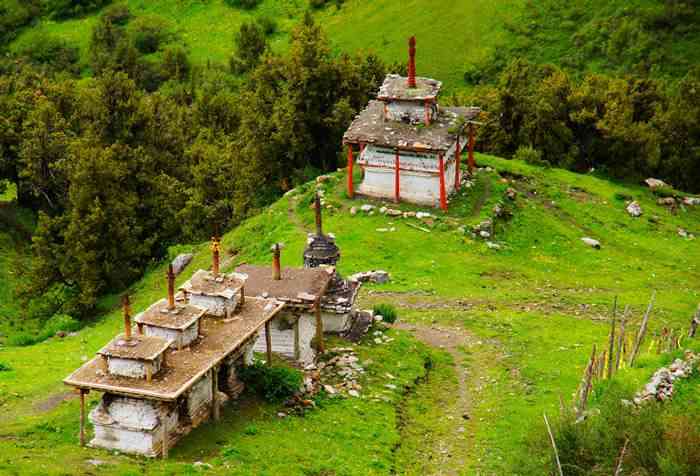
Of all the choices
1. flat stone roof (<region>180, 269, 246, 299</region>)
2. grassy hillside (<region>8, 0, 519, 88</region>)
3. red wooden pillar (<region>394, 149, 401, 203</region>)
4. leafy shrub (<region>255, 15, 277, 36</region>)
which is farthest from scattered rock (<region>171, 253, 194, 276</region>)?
leafy shrub (<region>255, 15, 277, 36</region>)

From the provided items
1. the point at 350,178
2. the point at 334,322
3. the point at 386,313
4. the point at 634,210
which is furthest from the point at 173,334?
the point at 634,210

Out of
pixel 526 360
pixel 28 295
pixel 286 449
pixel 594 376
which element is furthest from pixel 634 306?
pixel 28 295

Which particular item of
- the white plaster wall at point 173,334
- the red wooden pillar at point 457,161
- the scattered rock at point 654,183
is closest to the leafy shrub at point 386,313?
the white plaster wall at point 173,334

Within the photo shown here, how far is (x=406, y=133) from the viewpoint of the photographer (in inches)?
1975

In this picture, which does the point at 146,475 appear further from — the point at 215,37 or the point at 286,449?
the point at 215,37

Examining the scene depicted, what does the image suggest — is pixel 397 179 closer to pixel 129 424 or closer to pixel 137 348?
pixel 137 348

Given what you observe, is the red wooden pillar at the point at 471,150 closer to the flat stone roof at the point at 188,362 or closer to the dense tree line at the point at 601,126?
the dense tree line at the point at 601,126

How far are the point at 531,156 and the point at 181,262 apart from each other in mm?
22490

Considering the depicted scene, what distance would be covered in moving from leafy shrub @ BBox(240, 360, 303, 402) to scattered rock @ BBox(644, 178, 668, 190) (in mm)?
36512

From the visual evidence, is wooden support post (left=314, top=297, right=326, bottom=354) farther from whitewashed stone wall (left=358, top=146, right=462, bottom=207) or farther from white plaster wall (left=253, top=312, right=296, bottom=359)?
whitewashed stone wall (left=358, top=146, right=462, bottom=207)

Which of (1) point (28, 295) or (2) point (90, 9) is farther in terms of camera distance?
(2) point (90, 9)

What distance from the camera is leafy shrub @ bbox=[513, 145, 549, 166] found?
200ft

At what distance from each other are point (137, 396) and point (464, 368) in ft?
44.9

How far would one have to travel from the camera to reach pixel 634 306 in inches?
1656
